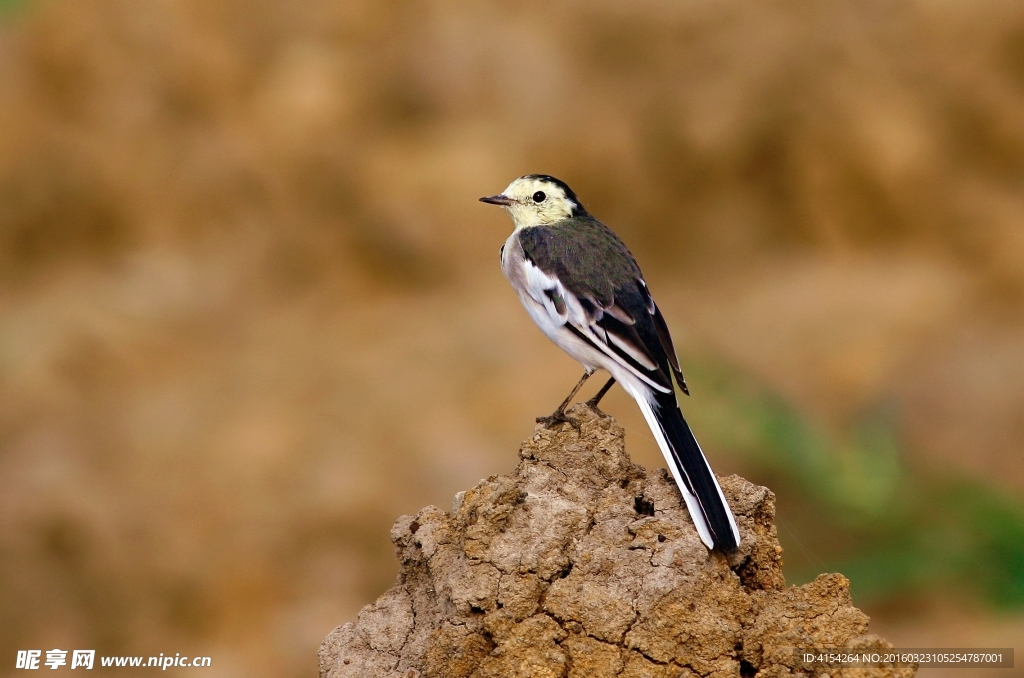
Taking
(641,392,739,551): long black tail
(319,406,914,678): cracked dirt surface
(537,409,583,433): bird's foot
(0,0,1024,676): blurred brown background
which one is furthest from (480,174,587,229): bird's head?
(0,0,1024,676): blurred brown background

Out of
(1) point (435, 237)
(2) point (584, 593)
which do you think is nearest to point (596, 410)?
(2) point (584, 593)

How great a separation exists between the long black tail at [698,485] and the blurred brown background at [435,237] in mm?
7746

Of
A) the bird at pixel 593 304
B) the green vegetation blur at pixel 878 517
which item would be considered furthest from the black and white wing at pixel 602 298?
the green vegetation blur at pixel 878 517

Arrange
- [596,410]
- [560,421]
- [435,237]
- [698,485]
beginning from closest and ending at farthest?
[698,485], [560,421], [596,410], [435,237]

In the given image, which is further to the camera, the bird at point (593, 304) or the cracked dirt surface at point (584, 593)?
the bird at point (593, 304)

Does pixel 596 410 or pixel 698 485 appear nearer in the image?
pixel 698 485

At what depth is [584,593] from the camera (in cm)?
438

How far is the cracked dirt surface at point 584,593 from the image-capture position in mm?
4273

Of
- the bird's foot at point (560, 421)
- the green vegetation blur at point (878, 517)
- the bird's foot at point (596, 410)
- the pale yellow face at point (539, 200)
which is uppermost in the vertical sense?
the green vegetation blur at point (878, 517)

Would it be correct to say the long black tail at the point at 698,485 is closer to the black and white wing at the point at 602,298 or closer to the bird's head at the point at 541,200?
the black and white wing at the point at 602,298

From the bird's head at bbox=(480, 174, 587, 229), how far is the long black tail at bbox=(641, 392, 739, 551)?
65.1 inches

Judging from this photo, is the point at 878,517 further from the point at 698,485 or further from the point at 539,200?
the point at 698,485

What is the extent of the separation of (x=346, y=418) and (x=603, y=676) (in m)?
10.2

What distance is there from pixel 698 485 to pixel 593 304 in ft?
4.50
